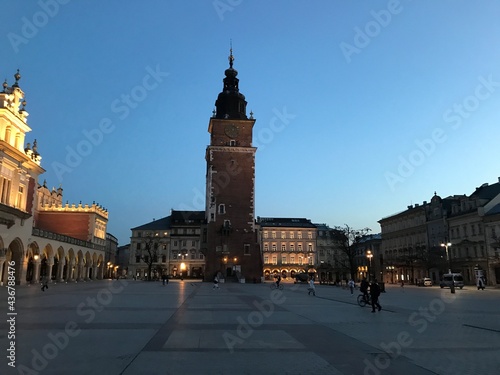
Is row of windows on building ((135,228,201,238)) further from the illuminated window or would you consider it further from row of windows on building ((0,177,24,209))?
the illuminated window

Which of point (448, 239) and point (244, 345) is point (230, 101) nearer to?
point (448, 239)

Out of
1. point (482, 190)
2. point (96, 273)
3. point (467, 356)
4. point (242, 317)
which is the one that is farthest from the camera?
point (96, 273)

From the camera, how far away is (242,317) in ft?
55.6

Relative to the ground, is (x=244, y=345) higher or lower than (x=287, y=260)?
lower

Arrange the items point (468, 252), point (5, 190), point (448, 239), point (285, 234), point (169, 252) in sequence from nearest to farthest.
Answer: point (5, 190), point (468, 252), point (448, 239), point (169, 252), point (285, 234)

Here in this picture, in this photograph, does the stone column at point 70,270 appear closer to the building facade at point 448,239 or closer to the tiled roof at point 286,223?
the building facade at point 448,239

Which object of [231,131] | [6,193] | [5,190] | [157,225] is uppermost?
[231,131]

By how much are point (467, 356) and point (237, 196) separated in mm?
64712

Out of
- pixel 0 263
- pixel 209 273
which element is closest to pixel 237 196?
pixel 209 273

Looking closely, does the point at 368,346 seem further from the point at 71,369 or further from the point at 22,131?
the point at 22,131

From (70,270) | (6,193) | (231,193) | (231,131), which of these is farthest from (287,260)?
(6,193)

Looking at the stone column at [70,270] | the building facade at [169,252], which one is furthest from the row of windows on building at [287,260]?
the stone column at [70,270]

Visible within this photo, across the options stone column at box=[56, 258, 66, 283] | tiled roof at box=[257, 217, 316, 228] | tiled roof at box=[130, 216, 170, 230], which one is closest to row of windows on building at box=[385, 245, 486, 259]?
tiled roof at box=[257, 217, 316, 228]

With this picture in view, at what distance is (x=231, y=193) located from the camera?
73.6 metres
